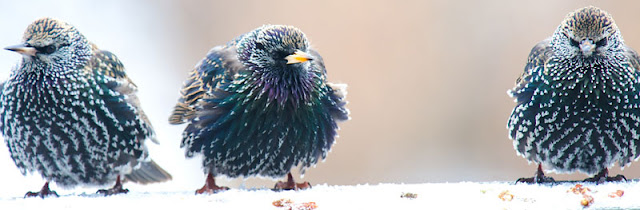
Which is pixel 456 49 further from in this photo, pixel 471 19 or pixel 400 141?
pixel 400 141

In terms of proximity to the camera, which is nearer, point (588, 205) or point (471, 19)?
point (588, 205)

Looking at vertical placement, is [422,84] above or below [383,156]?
above

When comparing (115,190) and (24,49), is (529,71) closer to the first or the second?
(115,190)

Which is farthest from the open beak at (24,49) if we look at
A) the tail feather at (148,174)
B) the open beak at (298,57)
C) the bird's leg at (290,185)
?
the bird's leg at (290,185)

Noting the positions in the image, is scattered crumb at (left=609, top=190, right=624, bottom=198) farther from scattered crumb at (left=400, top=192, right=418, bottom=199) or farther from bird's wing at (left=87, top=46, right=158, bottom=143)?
bird's wing at (left=87, top=46, right=158, bottom=143)

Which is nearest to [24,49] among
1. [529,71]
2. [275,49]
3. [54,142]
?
[54,142]

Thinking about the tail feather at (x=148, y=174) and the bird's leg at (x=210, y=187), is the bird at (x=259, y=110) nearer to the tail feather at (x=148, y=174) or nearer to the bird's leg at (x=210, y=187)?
the bird's leg at (x=210, y=187)

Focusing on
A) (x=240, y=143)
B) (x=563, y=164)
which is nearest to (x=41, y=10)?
(x=240, y=143)

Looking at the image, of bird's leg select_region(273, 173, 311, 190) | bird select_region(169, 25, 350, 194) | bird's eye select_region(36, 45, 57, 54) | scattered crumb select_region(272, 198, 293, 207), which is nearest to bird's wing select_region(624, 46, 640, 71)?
bird select_region(169, 25, 350, 194)
